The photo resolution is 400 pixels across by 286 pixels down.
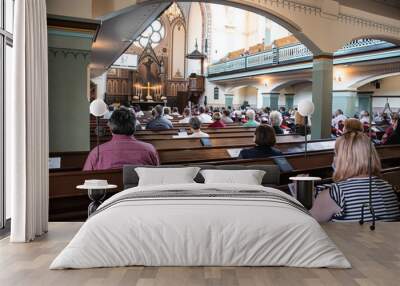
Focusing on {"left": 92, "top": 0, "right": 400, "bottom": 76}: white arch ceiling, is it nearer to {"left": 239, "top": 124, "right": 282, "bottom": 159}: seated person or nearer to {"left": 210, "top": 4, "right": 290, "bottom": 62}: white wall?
{"left": 239, "top": 124, "right": 282, "bottom": 159}: seated person

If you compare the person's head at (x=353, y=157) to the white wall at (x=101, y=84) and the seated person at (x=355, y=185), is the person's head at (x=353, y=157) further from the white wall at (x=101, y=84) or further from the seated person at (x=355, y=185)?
the white wall at (x=101, y=84)

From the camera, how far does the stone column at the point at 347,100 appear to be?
15.4 metres

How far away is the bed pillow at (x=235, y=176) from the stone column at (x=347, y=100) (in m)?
12.5

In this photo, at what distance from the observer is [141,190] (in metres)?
3.14

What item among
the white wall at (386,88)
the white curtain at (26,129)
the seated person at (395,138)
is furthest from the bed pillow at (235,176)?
the white wall at (386,88)

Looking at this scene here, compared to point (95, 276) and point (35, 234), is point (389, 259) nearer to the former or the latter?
point (95, 276)

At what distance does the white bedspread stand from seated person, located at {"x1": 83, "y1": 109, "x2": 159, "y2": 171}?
5.75 feet

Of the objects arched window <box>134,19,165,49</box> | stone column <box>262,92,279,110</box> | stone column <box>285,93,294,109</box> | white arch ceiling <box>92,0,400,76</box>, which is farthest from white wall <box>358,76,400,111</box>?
arched window <box>134,19,165,49</box>

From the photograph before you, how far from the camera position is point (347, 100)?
15.4 m

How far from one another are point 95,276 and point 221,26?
2551 centimetres

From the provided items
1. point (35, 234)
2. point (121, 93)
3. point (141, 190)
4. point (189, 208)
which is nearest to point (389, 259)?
point (189, 208)

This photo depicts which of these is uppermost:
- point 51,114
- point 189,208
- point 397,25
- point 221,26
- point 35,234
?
point 221,26

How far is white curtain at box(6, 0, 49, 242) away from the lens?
126 inches

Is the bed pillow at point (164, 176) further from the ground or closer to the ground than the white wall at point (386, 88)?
closer to the ground
